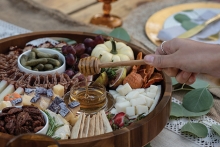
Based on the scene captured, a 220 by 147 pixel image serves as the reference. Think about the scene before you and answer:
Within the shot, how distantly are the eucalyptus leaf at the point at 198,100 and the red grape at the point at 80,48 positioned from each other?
0.46 metres

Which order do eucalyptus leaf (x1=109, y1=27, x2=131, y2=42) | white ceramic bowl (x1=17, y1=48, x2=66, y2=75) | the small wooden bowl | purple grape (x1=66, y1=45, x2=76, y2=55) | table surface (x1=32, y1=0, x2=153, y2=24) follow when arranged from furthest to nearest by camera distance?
table surface (x1=32, y1=0, x2=153, y2=24)
eucalyptus leaf (x1=109, y1=27, x2=131, y2=42)
purple grape (x1=66, y1=45, x2=76, y2=55)
white ceramic bowl (x1=17, y1=48, x2=66, y2=75)
the small wooden bowl

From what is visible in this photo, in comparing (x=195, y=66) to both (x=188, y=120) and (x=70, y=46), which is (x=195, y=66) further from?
(x=70, y=46)

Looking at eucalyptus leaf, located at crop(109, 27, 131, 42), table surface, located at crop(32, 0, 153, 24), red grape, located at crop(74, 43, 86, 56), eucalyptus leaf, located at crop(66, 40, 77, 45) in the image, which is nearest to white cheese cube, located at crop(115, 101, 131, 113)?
red grape, located at crop(74, 43, 86, 56)

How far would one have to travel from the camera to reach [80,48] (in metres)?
1.61

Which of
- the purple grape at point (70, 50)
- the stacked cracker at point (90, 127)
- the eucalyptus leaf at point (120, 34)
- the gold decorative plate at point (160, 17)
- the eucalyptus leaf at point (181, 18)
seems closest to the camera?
the stacked cracker at point (90, 127)

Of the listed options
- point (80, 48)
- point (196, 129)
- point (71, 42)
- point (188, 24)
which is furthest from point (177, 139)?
point (188, 24)

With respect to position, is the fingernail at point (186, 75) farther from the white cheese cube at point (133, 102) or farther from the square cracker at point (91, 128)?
the square cracker at point (91, 128)

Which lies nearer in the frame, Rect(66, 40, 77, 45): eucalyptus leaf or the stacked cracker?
the stacked cracker

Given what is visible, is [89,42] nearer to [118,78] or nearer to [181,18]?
[118,78]

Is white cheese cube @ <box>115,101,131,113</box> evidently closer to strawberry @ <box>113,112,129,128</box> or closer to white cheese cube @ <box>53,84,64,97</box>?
strawberry @ <box>113,112,129,128</box>

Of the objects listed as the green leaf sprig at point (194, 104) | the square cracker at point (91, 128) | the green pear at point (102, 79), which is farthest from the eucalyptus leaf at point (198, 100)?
the square cracker at point (91, 128)

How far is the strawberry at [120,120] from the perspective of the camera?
1.24m

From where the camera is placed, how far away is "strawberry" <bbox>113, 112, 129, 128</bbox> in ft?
Answer: 4.08

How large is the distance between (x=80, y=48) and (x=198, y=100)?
1.69 ft
